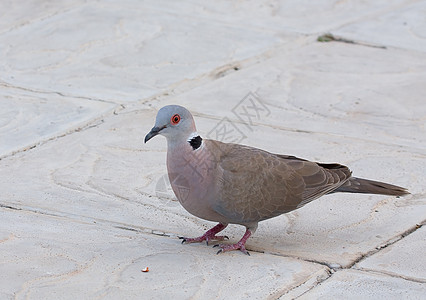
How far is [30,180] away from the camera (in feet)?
16.2

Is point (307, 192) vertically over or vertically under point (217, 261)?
over

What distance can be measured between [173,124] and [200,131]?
185 cm

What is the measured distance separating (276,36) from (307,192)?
3.89 meters

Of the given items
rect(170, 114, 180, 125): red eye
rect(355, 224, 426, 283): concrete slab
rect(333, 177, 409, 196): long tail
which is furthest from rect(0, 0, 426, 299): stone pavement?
rect(170, 114, 180, 125): red eye

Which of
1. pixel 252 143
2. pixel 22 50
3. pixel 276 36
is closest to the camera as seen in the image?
pixel 252 143

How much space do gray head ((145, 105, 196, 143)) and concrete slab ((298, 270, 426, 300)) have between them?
0.99m

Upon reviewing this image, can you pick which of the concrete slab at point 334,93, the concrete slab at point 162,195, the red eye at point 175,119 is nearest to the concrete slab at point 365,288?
the concrete slab at point 162,195

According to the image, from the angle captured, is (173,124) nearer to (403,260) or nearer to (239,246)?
(239,246)

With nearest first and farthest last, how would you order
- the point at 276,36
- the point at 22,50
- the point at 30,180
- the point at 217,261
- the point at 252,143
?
1. the point at 217,261
2. the point at 30,180
3. the point at 252,143
4. the point at 22,50
5. the point at 276,36

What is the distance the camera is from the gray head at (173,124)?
12.9ft

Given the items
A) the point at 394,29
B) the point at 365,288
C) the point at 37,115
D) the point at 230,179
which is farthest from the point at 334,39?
the point at 365,288

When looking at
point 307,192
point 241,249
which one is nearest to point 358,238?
point 307,192

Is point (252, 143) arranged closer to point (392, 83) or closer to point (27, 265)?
point (392, 83)

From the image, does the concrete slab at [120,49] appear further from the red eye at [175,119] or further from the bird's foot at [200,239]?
the red eye at [175,119]
